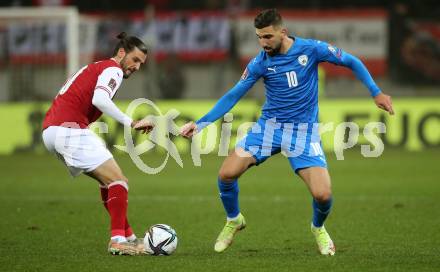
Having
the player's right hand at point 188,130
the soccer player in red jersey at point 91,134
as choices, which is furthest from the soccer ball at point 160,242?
the player's right hand at point 188,130

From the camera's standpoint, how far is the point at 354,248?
26.9 ft

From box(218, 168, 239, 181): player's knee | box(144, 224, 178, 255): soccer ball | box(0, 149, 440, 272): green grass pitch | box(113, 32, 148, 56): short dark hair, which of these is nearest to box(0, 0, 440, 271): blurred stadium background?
box(0, 149, 440, 272): green grass pitch

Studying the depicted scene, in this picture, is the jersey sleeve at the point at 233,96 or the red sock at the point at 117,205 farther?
the jersey sleeve at the point at 233,96

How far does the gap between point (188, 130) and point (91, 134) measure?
877mm

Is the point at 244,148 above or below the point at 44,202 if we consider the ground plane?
above

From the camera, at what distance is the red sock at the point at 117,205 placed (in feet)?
25.5

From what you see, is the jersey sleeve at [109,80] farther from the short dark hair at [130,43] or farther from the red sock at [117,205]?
the red sock at [117,205]

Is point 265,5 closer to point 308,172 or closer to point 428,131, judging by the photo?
point 428,131

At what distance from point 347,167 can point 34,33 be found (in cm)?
832

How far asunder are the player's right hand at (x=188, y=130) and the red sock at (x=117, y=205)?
706 mm

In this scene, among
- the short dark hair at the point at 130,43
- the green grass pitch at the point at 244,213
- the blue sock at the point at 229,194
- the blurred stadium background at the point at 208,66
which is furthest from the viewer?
the blurred stadium background at the point at 208,66

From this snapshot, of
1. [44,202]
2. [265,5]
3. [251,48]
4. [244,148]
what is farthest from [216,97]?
[244,148]

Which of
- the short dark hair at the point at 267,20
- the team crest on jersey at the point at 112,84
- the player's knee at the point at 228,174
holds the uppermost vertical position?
the short dark hair at the point at 267,20

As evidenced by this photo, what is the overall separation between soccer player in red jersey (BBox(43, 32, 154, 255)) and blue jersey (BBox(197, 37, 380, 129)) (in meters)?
0.88
